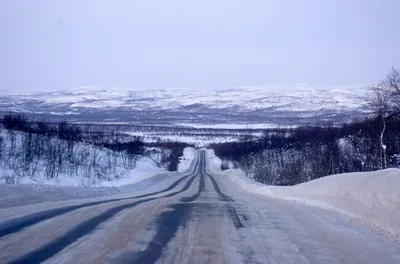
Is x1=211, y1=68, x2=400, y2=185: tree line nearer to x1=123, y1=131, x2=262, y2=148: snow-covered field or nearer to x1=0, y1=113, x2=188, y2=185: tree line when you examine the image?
x1=0, y1=113, x2=188, y2=185: tree line

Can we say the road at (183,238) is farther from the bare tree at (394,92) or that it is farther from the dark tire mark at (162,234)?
the bare tree at (394,92)

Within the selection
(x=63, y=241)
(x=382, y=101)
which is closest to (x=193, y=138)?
(x=382, y=101)

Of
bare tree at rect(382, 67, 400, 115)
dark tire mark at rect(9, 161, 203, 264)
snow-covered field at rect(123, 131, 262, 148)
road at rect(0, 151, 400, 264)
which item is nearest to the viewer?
dark tire mark at rect(9, 161, 203, 264)

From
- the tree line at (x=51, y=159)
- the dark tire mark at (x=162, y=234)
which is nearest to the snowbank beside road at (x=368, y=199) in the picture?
the dark tire mark at (x=162, y=234)

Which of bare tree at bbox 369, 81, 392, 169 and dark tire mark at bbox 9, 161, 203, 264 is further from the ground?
bare tree at bbox 369, 81, 392, 169

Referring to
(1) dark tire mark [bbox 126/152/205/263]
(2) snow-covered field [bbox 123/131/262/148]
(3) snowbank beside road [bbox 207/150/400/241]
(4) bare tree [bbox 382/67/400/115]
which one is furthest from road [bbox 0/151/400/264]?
(2) snow-covered field [bbox 123/131/262/148]

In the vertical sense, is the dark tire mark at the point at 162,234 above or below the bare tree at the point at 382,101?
below

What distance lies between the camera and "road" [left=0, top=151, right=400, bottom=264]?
7.94m

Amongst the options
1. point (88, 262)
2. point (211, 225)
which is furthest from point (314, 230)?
point (88, 262)

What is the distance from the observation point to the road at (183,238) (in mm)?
7941

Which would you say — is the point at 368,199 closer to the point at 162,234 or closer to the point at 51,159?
the point at 162,234

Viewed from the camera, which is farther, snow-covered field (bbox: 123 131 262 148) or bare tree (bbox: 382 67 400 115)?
snow-covered field (bbox: 123 131 262 148)

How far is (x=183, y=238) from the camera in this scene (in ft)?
31.8

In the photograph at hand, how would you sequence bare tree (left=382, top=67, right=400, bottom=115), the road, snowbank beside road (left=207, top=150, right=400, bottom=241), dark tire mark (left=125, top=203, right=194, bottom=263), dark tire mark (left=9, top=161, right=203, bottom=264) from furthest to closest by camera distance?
bare tree (left=382, top=67, right=400, bottom=115)
snowbank beside road (left=207, top=150, right=400, bottom=241)
the road
dark tire mark (left=125, top=203, right=194, bottom=263)
dark tire mark (left=9, top=161, right=203, bottom=264)
